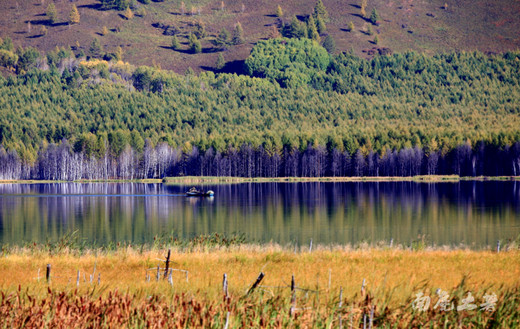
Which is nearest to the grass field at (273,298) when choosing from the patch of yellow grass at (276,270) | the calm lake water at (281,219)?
the patch of yellow grass at (276,270)

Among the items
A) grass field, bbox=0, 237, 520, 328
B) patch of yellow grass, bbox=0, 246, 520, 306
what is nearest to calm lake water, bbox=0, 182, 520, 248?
patch of yellow grass, bbox=0, 246, 520, 306

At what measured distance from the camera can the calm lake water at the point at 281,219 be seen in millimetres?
61934

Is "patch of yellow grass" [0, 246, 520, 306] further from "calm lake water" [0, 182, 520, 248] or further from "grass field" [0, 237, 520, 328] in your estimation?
"calm lake water" [0, 182, 520, 248]

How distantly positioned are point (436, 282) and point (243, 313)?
36.1 feet

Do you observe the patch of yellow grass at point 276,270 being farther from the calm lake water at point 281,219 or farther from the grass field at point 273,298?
the calm lake water at point 281,219

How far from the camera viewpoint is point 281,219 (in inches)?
3157

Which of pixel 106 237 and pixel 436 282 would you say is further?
pixel 106 237

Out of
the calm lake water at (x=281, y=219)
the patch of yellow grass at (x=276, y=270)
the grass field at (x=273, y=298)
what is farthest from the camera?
the calm lake water at (x=281, y=219)

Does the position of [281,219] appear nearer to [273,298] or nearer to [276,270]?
[276,270]

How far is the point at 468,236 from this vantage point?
59.9m

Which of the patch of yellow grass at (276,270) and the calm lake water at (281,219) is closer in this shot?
the patch of yellow grass at (276,270)

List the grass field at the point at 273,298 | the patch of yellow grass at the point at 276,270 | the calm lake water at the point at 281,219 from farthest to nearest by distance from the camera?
the calm lake water at the point at 281,219 < the patch of yellow grass at the point at 276,270 < the grass field at the point at 273,298

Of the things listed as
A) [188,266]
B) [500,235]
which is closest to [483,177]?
[500,235]

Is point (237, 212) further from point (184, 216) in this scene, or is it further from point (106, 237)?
point (106, 237)
